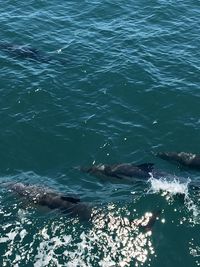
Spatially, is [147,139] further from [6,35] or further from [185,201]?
[6,35]

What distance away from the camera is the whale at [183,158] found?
34281 millimetres

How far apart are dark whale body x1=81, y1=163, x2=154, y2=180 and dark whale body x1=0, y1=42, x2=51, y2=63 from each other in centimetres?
1641

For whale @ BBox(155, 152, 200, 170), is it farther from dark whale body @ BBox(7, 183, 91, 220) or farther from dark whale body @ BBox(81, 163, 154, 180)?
dark whale body @ BBox(7, 183, 91, 220)

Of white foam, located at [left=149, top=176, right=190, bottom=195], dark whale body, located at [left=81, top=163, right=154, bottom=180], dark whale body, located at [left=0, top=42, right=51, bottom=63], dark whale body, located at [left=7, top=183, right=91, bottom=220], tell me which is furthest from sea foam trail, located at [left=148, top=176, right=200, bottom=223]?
dark whale body, located at [left=0, top=42, right=51, bottom=63]

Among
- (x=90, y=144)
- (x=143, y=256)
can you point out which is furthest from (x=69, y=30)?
(x=143, y=256)

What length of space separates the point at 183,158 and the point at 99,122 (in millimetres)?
8347

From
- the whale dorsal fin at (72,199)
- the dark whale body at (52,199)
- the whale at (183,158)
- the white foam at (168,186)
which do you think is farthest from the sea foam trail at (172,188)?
the whale dorsal fin at (72,199)

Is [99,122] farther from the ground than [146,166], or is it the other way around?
[146,166]

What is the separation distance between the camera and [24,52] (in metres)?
46.4

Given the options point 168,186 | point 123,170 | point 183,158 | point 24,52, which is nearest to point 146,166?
point 123,170

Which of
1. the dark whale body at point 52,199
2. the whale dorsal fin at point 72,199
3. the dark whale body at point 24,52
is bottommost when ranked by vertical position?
the dark whale body at point 52,199

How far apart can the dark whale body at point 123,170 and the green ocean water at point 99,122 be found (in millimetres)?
598

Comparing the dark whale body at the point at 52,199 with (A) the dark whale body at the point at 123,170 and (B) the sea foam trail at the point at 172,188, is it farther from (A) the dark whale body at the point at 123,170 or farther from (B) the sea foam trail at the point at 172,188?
(B) the sea foam trail at the point at 172,188

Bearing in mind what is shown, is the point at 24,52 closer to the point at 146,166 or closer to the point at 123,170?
the point at 123,170
